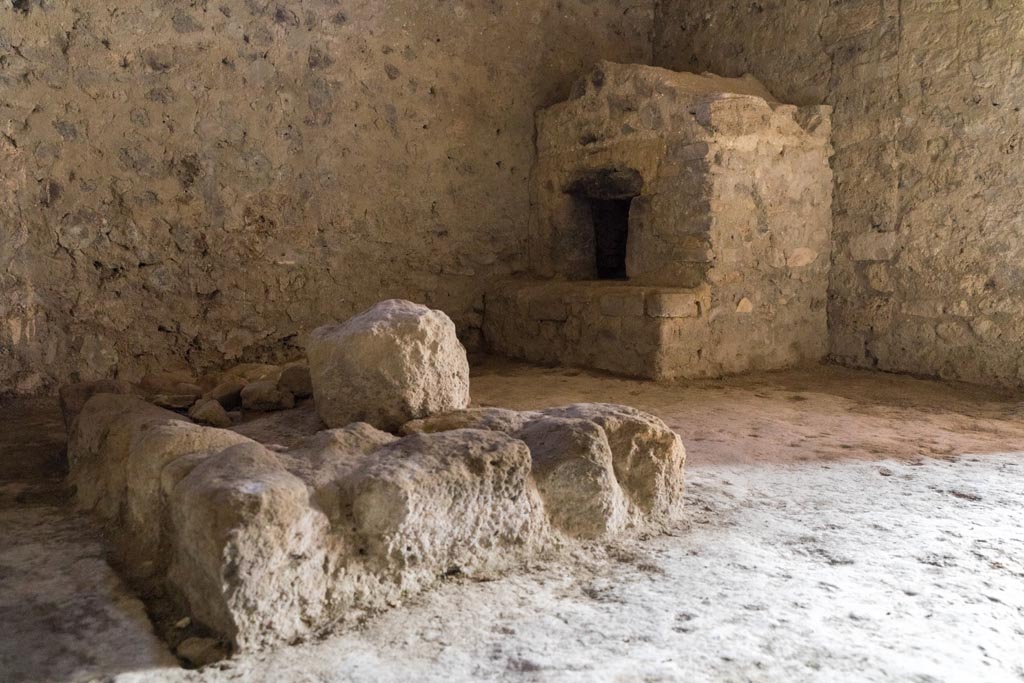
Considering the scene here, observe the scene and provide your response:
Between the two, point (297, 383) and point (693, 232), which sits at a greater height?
point (693, 232)

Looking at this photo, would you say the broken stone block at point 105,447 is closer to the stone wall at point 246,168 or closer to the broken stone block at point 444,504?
the broken stone block at point 444,504

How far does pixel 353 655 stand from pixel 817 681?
85cm

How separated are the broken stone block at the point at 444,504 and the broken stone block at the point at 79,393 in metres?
1.72

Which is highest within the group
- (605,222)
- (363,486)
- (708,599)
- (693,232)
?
(605,222)

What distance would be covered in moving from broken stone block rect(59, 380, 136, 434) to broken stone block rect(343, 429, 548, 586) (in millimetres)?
1718

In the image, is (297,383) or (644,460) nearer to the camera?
(644,460)

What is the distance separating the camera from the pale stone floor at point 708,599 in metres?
1.48

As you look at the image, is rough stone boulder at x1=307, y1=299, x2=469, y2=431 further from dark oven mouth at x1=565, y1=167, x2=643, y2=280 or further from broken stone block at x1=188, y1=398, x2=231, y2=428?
dark oven mouth at x1=565, y1=167, x2=643, y2=280

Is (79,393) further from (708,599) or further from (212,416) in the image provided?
(708,599)

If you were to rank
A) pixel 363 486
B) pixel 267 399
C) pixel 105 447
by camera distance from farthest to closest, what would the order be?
pixel 267 399
pixel 105 447
pixel 363 486

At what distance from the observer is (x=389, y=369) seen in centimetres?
244

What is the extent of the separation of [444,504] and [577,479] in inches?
16.6

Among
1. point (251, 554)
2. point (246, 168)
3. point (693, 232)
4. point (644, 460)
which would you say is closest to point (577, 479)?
point (644, 460)

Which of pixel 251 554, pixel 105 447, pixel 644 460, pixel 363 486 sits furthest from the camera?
pixel 105 447
